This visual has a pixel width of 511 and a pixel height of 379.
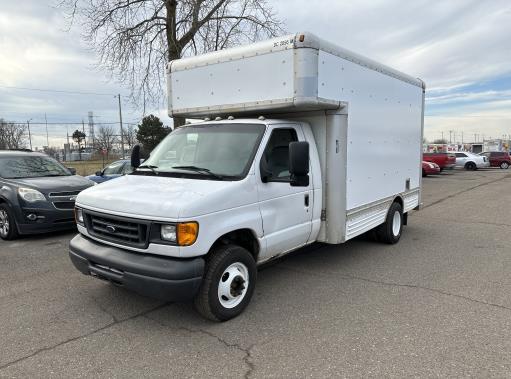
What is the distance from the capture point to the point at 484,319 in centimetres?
413

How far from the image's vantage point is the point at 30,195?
299 inches

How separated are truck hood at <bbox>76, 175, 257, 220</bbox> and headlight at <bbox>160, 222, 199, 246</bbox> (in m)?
0.08

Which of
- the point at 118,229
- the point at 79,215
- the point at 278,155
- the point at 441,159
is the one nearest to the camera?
the point at 118,229

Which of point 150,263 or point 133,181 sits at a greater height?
point 133,181

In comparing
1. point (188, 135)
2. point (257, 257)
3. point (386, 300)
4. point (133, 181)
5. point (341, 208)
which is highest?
point (188, 135)

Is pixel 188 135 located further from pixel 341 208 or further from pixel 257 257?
pixel 341 208

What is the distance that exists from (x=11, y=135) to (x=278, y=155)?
4301cm

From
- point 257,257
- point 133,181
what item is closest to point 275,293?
point 257,257

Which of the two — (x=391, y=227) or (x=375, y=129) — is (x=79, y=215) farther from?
(x=391, y=227)

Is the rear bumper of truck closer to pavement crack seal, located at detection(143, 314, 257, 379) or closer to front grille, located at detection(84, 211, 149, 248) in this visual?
front grille, located at detection(84, 211, 149, 248)

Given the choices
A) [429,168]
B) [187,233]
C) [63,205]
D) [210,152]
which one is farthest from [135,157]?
[429,168]

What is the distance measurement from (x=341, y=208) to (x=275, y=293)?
4.58ft

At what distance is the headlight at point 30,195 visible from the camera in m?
7.56

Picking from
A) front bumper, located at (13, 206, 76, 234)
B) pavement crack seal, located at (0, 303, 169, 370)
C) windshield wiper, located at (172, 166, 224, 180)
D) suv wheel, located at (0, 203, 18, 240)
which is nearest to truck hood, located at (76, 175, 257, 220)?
windshield wiper, located at (172, 166, 224, 180)
